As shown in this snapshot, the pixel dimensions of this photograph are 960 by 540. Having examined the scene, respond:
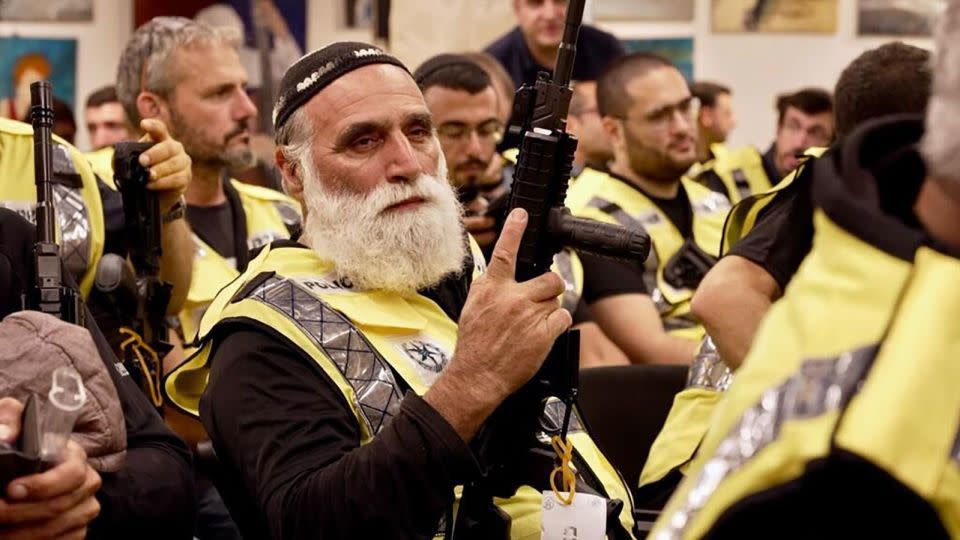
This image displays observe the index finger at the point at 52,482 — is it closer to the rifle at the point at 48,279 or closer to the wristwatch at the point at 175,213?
the rifle at the point at 48,279

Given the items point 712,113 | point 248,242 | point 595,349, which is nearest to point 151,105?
point 248,242

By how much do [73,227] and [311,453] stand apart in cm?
120

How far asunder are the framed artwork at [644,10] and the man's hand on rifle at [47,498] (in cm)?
759

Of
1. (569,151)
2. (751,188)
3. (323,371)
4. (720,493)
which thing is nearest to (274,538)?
(323,371)

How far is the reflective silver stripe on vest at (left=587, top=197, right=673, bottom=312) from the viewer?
4.80 m

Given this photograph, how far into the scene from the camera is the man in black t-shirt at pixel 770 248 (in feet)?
8.64

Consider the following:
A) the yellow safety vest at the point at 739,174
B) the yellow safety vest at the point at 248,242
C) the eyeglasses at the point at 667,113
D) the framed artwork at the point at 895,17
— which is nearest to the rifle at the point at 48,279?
the yellow safety vest at the point at 248,242

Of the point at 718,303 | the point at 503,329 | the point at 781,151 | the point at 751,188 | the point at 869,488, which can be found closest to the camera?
the point at 869,488

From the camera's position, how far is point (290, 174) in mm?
2928

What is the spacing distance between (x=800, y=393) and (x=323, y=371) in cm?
134

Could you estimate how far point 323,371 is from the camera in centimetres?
252

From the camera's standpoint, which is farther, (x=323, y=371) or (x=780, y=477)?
(x=323, y=371)

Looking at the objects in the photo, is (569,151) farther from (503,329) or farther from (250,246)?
(250,246)

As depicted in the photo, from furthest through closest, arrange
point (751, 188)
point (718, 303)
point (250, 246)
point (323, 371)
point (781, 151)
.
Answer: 1. point (781, 151)
2. point (751, 188)
3. point (250, 246)
4. point (718, 303)
5. point (323, 371)
